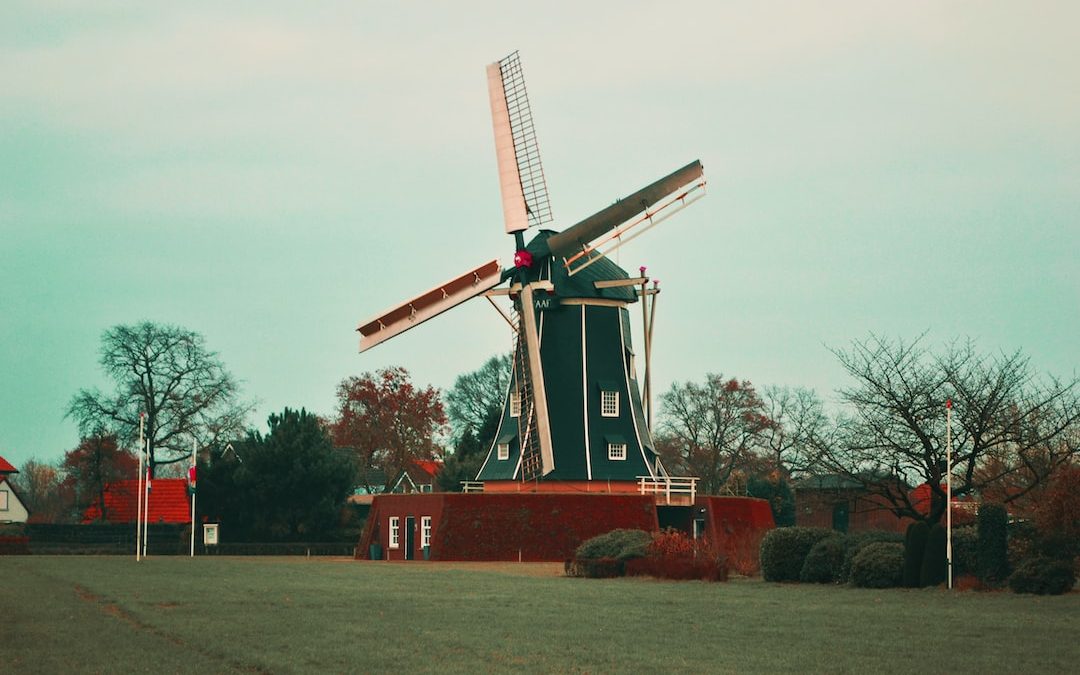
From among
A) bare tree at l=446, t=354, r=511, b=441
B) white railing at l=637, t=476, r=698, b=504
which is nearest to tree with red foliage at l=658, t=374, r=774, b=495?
bare tree at l=446, t=354, r=511, b=441

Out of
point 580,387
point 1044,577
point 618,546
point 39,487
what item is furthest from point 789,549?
point 39,487

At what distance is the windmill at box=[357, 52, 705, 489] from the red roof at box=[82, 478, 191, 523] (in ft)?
88.4

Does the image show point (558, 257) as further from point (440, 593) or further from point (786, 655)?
point (786, 655)

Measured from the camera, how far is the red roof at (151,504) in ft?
232

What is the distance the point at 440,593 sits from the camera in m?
28.5

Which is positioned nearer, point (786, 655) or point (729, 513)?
point (786, 655)

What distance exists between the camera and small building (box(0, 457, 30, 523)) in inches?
3713

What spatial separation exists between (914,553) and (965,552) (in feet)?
3.48

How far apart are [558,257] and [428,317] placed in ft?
16.9

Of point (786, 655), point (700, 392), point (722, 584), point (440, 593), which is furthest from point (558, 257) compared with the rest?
point (700, 392)

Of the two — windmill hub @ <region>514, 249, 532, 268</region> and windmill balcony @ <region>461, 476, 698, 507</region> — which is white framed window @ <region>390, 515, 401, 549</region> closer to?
windmill balcony @ <region>461, 476, 698, 507</region>

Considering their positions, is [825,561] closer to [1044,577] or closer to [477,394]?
[1044,577]

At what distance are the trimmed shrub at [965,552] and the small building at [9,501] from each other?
7811 centimetres

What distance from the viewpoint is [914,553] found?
97.3 feet
